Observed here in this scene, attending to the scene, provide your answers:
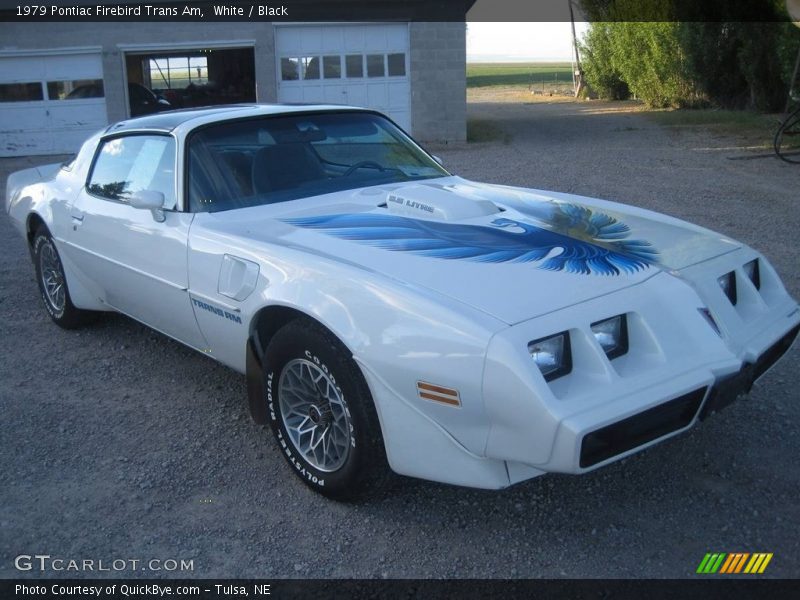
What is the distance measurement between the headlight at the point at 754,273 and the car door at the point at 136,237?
263cm

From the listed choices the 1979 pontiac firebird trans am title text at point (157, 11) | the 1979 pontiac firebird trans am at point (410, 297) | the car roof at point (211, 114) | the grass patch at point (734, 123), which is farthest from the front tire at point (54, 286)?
the 1979 pontiac firebird trans am title text at point (157, 11)

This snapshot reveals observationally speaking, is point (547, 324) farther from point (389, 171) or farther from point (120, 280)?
point (120, 280)

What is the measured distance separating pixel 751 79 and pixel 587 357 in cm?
2111

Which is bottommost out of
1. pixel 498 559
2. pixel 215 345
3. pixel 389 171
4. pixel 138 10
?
pixel 498 559

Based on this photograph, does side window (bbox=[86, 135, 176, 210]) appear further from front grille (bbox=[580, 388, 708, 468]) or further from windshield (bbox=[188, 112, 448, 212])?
front grille (bbox=[580, 388, 708, 468])

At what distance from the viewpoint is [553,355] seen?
2879 mm

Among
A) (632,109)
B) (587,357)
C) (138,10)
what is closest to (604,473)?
(587,357)

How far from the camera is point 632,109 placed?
2717 centimetres

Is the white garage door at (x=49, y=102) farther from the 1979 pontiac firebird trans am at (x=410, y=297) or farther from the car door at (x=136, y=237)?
the 1979 pontiac firebird trans am at (x=410, y=297)

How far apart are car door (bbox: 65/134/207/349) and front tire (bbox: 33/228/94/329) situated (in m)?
0.39

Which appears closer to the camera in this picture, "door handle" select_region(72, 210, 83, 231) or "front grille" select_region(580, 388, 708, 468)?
"front grille" select_region(580, 388, 708, 468)

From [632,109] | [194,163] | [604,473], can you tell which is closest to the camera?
[604,473]

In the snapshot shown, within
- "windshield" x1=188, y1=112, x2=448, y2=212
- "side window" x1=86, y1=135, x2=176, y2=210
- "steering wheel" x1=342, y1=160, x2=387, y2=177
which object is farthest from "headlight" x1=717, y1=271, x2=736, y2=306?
"side window" x1=86, y1=135, x2=176, y2=210

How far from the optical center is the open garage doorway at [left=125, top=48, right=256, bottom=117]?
2058cm
